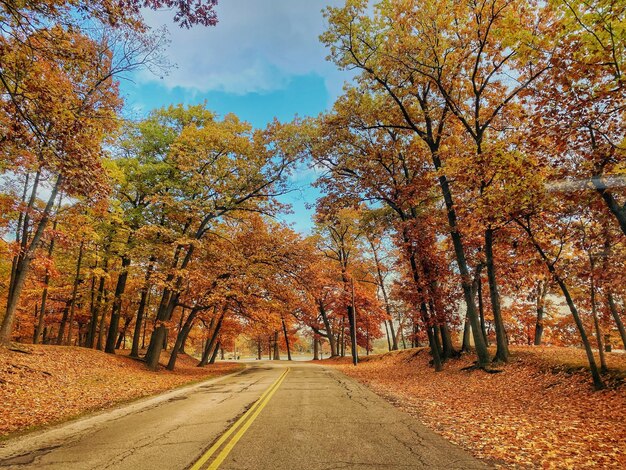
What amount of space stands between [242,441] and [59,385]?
31.0ft

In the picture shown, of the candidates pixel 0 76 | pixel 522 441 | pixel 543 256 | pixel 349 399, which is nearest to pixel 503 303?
pixel 543 256

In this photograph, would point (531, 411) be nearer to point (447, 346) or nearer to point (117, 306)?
point (447, 346)

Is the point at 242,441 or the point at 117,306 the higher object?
the point at 117,306

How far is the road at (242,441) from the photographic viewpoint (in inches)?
195

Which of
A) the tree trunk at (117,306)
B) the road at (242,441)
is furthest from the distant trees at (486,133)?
the tree trunk at (117,306)

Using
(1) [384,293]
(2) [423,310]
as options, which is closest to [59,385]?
(2) [423,310]

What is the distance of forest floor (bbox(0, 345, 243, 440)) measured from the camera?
8.41 metres

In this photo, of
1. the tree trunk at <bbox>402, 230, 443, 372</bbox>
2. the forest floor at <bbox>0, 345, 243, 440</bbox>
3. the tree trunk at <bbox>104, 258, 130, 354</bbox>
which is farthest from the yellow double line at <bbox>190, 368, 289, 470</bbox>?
the tree trunk at <bbox>104, 258, 130, 354</bbox>

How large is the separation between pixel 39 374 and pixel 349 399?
10547mm

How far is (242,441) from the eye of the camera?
594 centimetres

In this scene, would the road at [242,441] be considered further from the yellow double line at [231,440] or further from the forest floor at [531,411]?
the forest floor at [531,411]

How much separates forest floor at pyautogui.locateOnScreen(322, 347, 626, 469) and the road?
0.88m

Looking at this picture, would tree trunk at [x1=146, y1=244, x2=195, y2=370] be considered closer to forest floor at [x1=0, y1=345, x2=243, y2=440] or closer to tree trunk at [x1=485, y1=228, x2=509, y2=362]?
forest floor at [x1=0, y1=345, x2=243, y2=440]

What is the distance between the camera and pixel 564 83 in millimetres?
7719
